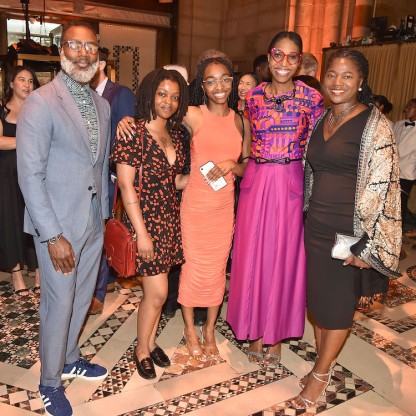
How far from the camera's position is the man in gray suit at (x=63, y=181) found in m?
1.98

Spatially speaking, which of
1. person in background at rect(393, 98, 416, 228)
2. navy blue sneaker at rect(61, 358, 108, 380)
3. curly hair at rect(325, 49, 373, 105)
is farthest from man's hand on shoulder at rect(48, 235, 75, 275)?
person in background at rect(393, 98, 416, 228)

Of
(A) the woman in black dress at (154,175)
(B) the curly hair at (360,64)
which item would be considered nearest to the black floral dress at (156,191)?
(A) the woman in black dress at (154,175)

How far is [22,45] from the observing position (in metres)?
6.27

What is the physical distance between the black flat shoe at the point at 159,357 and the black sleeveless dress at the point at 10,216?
5.57 ft

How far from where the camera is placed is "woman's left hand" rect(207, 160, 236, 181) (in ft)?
8.38

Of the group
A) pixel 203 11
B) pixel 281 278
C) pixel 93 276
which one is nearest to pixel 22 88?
pixel 93 276

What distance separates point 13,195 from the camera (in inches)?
148

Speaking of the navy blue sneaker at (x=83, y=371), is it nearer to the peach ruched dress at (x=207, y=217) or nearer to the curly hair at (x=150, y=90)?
the peach ruched dress at (x=207, y=217)

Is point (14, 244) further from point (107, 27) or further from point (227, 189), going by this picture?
point (107, 27)

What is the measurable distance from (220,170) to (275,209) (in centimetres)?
40

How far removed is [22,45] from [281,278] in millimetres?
5543

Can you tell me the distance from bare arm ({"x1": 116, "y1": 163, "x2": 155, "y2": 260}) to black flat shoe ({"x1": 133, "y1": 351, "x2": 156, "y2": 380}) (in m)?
0.76

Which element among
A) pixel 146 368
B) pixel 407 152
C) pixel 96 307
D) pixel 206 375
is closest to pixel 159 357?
pixel 146 368

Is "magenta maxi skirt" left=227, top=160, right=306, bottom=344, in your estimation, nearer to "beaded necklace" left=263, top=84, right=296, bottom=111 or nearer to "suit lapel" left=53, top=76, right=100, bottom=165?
"beaded necklace" left=263, top=84, right=296, bottom=111
